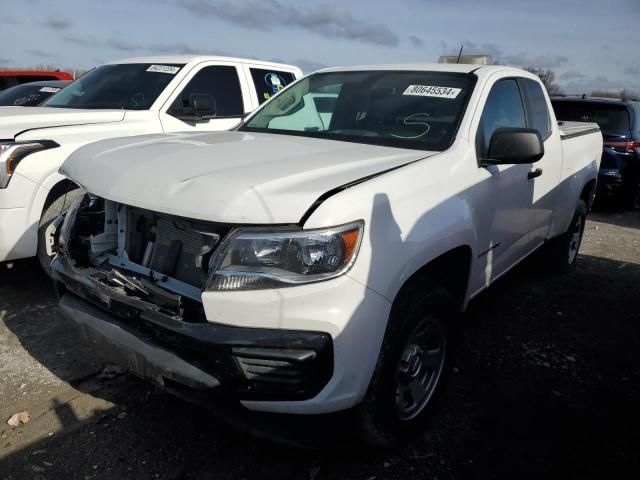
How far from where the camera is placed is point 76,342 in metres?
3.46

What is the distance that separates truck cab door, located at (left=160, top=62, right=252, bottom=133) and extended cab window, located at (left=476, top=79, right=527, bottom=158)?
2.64 m

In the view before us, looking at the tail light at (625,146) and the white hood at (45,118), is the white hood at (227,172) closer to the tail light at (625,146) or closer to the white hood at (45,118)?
the white hood at (45,118)

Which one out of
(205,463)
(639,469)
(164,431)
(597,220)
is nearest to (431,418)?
(639,469)

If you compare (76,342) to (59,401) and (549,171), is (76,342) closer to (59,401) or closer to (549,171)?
(59,401)

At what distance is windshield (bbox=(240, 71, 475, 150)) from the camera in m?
2.95

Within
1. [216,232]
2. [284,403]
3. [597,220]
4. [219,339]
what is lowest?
[597,220]

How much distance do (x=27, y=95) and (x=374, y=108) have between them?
17.8ft

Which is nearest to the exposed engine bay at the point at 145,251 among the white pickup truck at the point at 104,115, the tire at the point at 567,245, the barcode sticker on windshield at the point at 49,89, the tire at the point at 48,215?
the tire at the point at 48,215

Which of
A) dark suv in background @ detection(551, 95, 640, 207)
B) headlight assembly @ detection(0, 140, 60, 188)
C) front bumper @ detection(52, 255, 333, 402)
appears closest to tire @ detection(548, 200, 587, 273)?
dark suv in background @ detection(551, 95, 640, 207)

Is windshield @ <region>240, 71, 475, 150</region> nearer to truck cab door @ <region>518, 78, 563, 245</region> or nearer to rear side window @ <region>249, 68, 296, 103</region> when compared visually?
truck cab door @ <region>518, 78, 563, 245</region>

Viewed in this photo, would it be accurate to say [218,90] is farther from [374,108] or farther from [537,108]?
[537,108]

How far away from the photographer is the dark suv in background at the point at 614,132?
25.0 feet

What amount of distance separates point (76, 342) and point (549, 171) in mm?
3478

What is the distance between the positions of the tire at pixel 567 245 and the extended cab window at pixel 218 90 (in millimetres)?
3412
